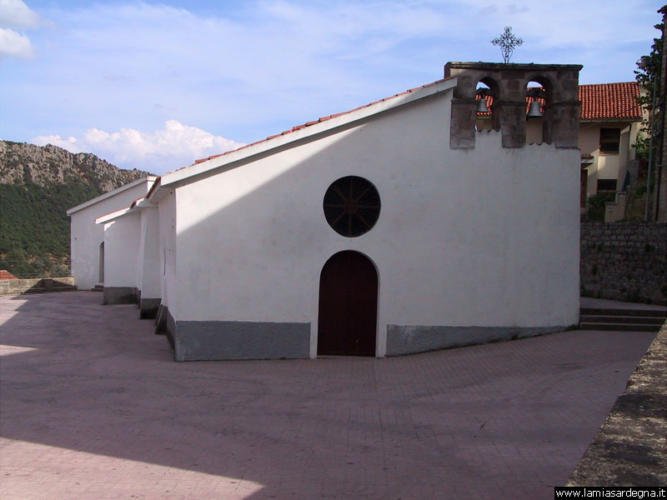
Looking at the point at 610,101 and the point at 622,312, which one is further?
the point at 610,101

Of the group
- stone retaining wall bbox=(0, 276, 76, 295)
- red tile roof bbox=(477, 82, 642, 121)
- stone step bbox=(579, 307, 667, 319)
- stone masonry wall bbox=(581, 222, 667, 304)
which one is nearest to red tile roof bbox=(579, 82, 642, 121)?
red tile roof bbox=(477, 82, 642, 121)

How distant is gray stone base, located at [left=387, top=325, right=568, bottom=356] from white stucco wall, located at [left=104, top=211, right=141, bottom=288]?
1306 cm

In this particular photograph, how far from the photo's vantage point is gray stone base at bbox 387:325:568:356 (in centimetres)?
1373

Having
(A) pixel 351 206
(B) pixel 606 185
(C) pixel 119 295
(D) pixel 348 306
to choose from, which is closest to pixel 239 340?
(D) pixel 348 306

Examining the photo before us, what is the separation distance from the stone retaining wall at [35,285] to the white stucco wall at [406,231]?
19.9 metres

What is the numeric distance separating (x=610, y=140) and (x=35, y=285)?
27.1 m

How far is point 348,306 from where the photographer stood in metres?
13.8

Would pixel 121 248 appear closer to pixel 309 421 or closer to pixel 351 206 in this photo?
pixel 351 206

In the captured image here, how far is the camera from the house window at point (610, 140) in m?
A: 33.2

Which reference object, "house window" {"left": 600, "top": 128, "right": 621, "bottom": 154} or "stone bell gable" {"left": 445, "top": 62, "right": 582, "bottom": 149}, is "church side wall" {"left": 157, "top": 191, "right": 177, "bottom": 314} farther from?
"house window" {"left": 600, "top": 128, "right": 621, "bottom": 154}

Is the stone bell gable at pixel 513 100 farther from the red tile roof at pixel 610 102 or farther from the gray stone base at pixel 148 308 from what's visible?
the red tile roof at pixel 610 102

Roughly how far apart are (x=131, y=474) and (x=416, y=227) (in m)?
8.09

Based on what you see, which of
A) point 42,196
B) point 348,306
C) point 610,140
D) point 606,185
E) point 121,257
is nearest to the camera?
point 348,306

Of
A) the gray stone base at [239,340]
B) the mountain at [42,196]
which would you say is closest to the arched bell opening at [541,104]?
the gray stone base at [239,340]
